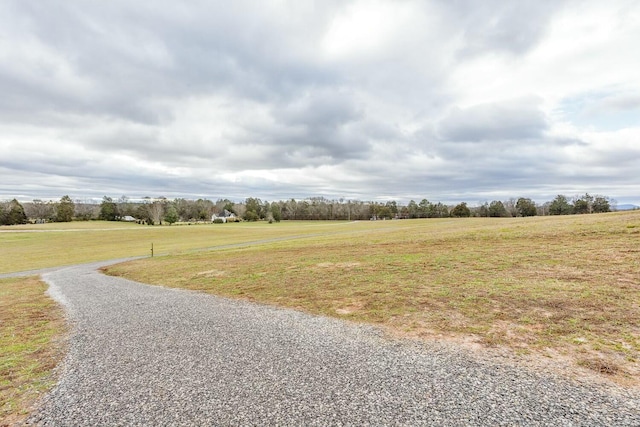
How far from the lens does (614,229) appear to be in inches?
676

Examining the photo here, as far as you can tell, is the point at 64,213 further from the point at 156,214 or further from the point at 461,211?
the point at 461,211

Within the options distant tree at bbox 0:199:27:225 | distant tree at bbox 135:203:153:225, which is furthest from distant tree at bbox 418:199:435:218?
distant tree at bbox 0:199:27:225

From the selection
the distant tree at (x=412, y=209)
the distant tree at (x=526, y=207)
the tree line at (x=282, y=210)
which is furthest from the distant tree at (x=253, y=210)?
the distant tree at (x=526, y=207)

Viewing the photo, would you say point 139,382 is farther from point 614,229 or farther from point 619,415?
point 614,229

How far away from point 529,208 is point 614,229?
3977 inches

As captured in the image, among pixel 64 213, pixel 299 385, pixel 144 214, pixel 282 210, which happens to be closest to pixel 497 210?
pixel 282 210

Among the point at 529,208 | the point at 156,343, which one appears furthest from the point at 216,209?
the point at 156,343

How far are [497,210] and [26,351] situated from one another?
12462 centimetres

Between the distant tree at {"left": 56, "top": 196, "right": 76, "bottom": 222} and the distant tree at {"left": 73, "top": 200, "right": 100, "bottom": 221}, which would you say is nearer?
the distant tree at {"left": 56, "top": 196, "right": 76, "bottom": 222}

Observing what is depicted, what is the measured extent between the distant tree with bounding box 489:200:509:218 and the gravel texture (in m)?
119

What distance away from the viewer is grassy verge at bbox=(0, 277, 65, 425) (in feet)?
14.1

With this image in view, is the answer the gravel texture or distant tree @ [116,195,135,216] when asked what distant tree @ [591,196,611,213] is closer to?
the gravel texture

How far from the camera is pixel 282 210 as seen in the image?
136 m

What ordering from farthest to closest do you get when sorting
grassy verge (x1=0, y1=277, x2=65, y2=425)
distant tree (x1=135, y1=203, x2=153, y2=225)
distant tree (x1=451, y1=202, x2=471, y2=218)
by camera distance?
distant tree (x1=451, y1=202, x2=471, y2=218)
distant tree (x1=135, y1=203, x2=153, y2=225)
grassy verge (x1=0, y1=277, x2=65, y2=425)
